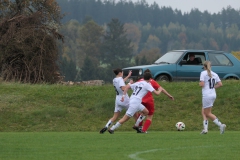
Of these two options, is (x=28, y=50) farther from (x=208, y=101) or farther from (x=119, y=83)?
(x=208, y=101)

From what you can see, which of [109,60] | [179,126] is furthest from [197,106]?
[109,60]

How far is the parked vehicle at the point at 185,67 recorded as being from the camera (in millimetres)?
28609

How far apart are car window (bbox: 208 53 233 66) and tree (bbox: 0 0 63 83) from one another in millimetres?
7655

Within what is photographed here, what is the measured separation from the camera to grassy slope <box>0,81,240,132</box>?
995 inches

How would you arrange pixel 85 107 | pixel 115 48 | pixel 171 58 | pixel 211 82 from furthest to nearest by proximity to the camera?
pixel 115 48, pixel 171 58, pixel 85 107, pixel 211 82

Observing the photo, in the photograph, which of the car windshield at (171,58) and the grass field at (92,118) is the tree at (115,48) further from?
the grass field at (92,118)

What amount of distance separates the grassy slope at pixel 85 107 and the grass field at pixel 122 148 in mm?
8338

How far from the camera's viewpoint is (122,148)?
1391 cm

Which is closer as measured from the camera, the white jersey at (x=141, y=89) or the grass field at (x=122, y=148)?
the grass field at (x=122, y=148)

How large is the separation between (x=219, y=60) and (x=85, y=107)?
6.11 meters

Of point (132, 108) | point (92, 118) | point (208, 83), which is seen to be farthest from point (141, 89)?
point (92, 118)

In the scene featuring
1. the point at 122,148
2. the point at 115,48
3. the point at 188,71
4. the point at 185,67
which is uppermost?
the point at 115,48

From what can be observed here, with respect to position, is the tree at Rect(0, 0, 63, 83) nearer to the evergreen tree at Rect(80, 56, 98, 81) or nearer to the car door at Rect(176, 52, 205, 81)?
the car door at Rect(176, 52, 205, 81)

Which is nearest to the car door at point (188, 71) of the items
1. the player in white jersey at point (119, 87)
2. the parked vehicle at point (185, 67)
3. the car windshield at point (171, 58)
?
the parked vehicle at point (185, 67)
